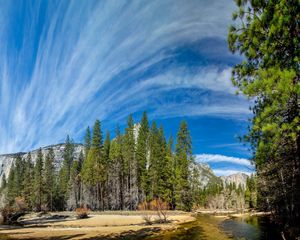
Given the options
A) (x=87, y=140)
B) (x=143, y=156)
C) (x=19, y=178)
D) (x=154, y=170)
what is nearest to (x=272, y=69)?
(x=154, y=170)

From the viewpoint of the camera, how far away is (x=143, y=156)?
61500mm

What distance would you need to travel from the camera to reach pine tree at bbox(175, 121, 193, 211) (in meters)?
56.0

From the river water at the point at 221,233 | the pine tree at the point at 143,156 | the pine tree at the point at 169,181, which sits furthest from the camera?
the pine tree at the point at 143,156

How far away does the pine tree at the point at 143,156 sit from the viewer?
57.9m

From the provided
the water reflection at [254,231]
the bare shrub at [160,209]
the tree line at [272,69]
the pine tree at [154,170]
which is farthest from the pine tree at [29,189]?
the tree line at [272,69]

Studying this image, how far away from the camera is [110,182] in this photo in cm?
6297

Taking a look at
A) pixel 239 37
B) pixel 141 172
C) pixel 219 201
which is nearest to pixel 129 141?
pixel 141 172

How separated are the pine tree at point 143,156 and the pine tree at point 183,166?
7526 millimetres

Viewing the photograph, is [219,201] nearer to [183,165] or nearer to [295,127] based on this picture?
[183,165]

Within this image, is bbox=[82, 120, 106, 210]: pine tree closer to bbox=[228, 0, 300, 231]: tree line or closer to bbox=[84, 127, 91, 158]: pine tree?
bbox=[84, 127, 91, 158]: pine tree

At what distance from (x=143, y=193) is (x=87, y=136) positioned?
27.4 metres

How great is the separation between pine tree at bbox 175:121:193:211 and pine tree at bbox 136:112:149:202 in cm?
753

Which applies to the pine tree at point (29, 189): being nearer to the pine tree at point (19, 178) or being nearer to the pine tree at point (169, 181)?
the pine tree at point (19, 178)

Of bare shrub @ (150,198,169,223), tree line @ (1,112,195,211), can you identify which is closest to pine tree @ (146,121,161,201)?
tree line @ (1,112,195,211)
